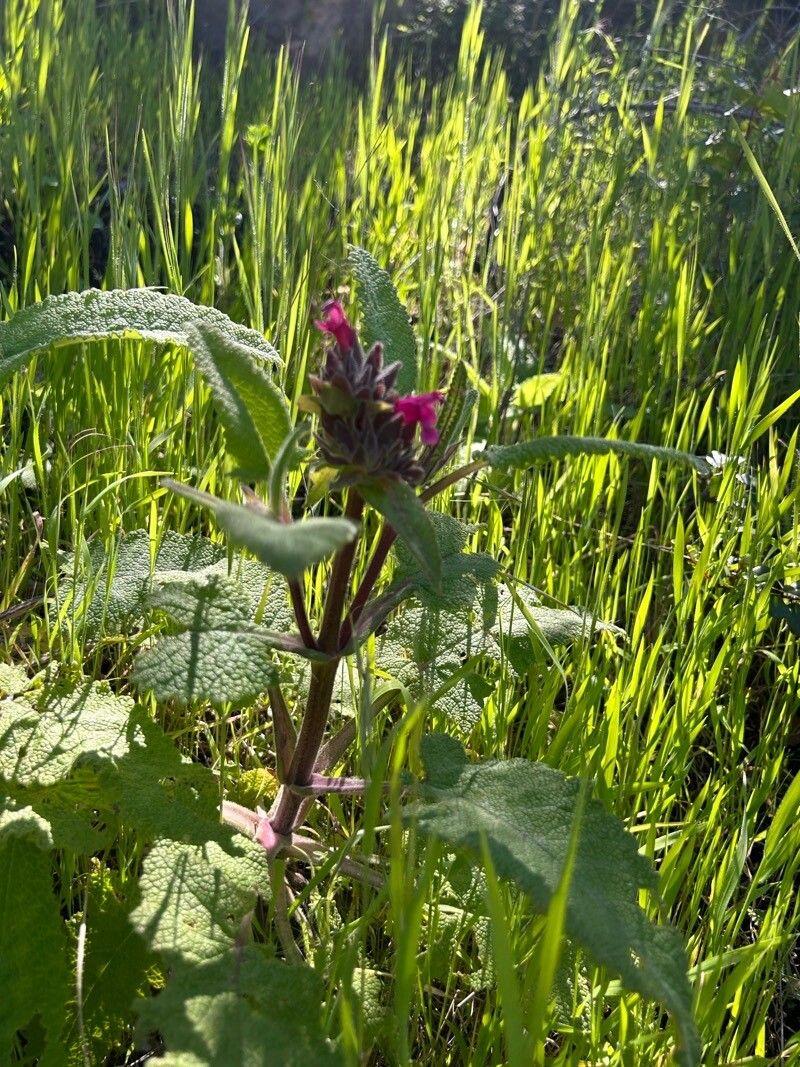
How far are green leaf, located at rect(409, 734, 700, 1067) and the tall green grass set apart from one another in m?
0.05

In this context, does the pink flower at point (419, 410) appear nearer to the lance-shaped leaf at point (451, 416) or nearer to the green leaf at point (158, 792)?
the lance-shaped leaf at point (451, 416)

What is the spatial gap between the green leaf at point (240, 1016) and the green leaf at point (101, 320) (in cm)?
46

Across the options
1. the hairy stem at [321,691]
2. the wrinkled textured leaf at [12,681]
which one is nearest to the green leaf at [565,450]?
the hairy stem at [321,691]

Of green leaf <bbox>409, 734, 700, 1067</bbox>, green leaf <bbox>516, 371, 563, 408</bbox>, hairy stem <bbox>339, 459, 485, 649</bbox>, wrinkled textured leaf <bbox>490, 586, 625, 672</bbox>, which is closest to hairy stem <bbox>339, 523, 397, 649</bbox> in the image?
hairy stem <bbox>339, 459, 485, 649</bbox>

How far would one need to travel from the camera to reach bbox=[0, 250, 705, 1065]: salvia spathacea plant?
1.94 feet

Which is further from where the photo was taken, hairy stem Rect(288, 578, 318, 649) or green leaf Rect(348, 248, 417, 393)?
green leaf Rect(348, 248, 417, 393)

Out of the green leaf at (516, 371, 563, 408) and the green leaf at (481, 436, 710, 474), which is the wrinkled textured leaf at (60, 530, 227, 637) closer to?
the green leaf at (481, 436, 710, 474)

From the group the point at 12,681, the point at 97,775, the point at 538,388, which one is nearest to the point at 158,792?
the point at 97,775

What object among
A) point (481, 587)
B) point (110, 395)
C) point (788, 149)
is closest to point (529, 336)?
point (788, 149)

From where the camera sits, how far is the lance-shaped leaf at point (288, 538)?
19.5 inches

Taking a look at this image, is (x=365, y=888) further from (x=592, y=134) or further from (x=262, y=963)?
(x=592, y=134)

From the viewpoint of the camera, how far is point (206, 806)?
0.76 metres

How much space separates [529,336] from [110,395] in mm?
1161

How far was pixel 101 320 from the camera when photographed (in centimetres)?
84
